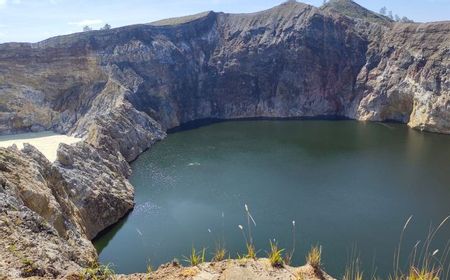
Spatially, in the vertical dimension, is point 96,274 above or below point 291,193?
above

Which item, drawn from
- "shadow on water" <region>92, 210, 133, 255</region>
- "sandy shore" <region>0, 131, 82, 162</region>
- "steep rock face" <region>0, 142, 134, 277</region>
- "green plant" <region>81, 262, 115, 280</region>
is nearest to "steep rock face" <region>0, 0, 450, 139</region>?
"sandy shore" <region>0, 131, 82, 162</region>

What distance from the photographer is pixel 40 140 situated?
59.3m

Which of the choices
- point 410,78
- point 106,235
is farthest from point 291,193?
point 410,78

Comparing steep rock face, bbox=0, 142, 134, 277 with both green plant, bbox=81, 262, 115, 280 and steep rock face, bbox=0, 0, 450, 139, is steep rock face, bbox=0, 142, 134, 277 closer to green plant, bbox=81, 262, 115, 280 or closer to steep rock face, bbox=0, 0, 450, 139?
green plant, bbox=81, 262, 115, 280

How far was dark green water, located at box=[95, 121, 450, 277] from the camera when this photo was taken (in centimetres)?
3077

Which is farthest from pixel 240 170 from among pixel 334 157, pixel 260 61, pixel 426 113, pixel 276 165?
pixel 260 61

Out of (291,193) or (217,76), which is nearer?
(291,193)

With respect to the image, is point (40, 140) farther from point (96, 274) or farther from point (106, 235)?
point (96, 274)

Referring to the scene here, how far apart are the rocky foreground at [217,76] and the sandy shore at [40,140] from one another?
2.10 meters

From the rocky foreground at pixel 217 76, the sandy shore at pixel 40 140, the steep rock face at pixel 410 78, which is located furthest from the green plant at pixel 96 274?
the steep rock face at pixel 410 78

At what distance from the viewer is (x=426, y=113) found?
63781mm

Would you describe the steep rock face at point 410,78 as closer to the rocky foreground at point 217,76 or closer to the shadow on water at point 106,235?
the rocky foreground at point 217,76

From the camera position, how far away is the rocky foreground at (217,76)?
207 feet

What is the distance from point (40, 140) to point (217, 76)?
113 feet
